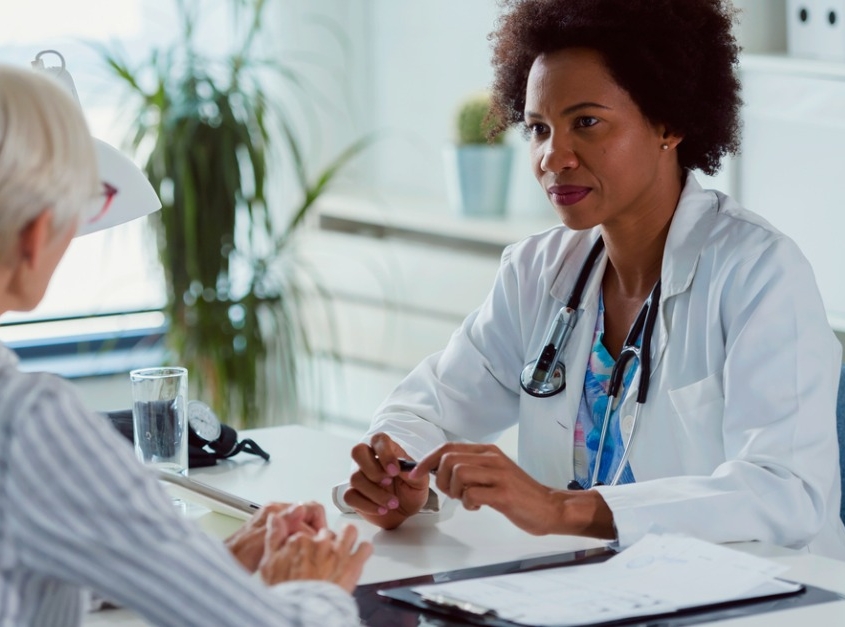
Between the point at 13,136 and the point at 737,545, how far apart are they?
1098 millimetres

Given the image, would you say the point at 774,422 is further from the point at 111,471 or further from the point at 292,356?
the point at 292,356

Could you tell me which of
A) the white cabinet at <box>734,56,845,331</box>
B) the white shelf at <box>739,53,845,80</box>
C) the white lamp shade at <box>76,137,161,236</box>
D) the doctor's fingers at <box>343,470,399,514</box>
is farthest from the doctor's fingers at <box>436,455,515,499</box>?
the white shelf at <box>739,53,845,80</box>

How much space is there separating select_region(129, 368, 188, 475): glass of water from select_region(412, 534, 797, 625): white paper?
1.91 feet

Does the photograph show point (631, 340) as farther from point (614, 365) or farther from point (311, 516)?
point (311, 516)

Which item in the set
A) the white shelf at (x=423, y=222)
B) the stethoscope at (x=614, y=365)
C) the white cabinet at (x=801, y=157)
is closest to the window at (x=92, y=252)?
A: the white shelf at (x=423, y=222)

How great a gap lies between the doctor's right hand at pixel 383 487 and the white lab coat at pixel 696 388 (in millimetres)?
192

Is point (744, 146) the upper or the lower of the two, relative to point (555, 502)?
upper

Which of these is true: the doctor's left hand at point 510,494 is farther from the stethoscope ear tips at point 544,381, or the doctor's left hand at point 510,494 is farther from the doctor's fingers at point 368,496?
the stethoscope ear tips at point 544,381

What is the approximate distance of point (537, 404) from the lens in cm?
226

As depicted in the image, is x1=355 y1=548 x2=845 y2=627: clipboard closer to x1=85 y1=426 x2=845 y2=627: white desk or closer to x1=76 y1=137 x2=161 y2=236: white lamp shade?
x1=85 y1=426 x2=845 y2=627: white desk

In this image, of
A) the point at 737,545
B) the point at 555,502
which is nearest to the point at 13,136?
the point at 555,502

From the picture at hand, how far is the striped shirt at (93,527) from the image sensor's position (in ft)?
3.62

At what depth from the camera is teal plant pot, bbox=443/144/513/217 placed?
4.02 metres

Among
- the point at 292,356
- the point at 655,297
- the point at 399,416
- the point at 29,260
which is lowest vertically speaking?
the point at 292,356
